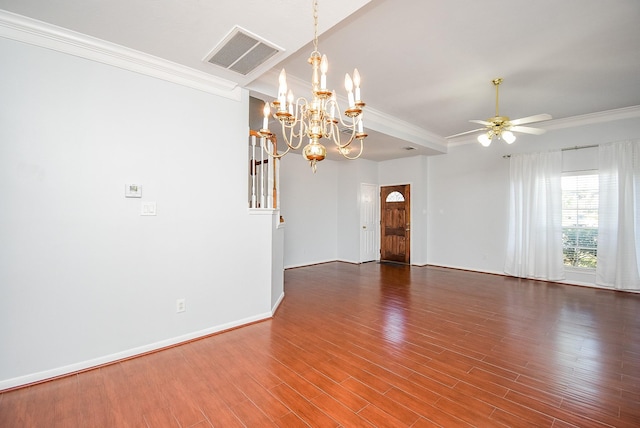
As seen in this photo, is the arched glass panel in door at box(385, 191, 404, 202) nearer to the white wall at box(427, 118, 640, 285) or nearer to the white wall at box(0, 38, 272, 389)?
the white wall at box(427, 118, 640, 285)

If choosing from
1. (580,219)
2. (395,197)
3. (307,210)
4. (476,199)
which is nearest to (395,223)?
(395,197)

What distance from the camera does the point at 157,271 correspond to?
2.75m

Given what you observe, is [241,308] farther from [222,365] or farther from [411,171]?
[411,171]

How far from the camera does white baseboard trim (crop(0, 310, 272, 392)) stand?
2.15m

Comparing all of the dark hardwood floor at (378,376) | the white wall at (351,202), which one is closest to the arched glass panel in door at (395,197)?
the white wall at (351,202)

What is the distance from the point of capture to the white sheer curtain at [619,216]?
4527mm

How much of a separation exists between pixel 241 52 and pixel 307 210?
15.7ft

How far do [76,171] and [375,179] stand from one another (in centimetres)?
663

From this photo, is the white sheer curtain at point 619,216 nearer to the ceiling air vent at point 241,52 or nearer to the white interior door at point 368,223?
the white interior door at point 368,223

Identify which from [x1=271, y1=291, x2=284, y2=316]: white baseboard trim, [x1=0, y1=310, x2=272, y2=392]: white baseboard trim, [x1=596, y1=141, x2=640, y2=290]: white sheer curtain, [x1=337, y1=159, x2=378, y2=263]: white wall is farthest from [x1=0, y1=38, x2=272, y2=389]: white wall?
[x1=596, y1=141, x2=640, y2=290]: white sheer curtain

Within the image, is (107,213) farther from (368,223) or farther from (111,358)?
(368,223)

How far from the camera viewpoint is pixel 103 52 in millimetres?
2473

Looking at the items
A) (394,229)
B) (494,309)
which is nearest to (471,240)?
(394,229)

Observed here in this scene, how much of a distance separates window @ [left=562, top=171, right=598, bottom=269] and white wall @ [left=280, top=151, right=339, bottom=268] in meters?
4.91
